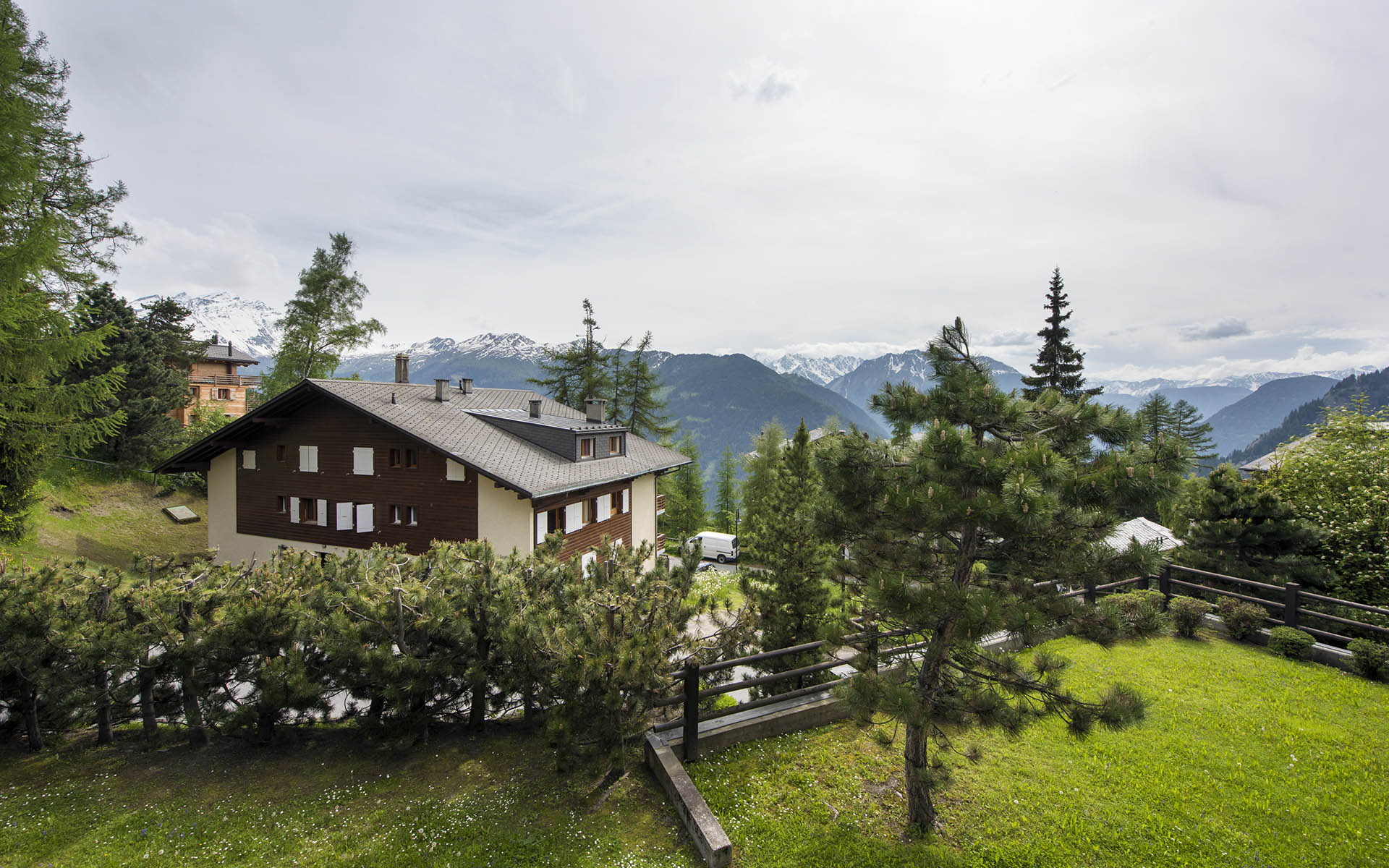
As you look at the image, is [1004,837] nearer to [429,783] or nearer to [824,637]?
[824,637]

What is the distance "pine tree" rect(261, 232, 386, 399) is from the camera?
29578 mm

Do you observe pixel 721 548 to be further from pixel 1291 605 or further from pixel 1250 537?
pixel 1291 605

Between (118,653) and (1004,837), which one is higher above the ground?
(118,653)

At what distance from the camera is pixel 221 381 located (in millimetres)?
39969

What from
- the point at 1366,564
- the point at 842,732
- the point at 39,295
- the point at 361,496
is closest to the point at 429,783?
the point at 842,732

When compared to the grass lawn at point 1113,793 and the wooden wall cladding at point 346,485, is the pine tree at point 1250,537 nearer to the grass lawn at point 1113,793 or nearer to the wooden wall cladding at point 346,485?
the grass lawn at point 1113,793

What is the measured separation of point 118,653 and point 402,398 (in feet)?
50.6

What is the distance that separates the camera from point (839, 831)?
5.42 meters

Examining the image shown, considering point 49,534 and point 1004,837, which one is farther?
point 49,534

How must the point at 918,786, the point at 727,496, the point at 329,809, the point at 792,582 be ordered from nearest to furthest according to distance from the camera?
the point at 918,786 → the point at 329,809 → the point at 792,582 → the point at 727,496

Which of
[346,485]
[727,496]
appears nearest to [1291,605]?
[346,485]

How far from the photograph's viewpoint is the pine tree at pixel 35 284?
366 inches

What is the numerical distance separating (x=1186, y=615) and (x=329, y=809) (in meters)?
14.6

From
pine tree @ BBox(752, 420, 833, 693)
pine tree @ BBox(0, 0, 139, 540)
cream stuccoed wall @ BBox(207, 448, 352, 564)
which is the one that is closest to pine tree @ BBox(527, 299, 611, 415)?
cream stuccoed wall @ BBox(207, 448, 352, 564)
